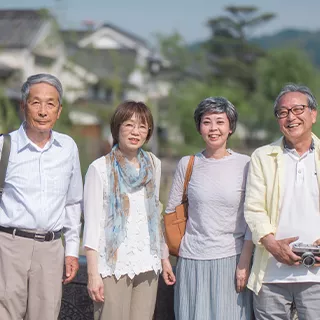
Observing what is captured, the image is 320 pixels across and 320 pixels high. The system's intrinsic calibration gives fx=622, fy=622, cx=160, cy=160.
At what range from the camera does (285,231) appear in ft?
10.4

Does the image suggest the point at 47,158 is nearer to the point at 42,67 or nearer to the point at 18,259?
the point at 18,259

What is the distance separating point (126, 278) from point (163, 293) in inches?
25.2

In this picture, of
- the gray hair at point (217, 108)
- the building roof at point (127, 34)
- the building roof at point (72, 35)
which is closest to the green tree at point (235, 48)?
the building roof at point (127, 34)

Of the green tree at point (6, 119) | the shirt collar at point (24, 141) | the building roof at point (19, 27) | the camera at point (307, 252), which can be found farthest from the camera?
the building roof at point (19, 27)

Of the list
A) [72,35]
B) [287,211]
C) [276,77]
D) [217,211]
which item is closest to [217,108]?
[217,211]

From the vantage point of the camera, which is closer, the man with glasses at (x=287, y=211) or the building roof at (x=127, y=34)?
the man with glasses at (x=287, y=211)

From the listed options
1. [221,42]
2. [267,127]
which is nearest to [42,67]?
[267,127]

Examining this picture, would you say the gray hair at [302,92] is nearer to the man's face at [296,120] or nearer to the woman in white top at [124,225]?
the man's face at [296,120]

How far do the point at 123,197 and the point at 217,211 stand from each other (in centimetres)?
52

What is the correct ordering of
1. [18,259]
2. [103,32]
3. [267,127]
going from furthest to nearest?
[103,32] → [267,127] → [18,259]

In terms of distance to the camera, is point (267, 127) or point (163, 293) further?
point (267, 127)

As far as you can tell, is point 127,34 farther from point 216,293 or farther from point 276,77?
point 216,293

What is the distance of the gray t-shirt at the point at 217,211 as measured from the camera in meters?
3.38

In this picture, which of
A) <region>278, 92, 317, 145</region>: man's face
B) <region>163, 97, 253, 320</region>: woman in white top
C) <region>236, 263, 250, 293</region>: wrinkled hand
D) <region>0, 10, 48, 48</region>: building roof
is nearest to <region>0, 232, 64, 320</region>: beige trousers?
<region>163, 97, 253, 320</region>: woman in white top
